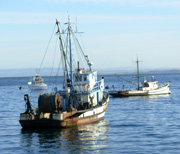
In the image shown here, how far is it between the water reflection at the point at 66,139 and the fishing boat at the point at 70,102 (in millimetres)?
875

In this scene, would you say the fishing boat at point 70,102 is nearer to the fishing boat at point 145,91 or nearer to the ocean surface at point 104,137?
the ocean surface at point 104,137

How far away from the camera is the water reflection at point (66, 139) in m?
37.2

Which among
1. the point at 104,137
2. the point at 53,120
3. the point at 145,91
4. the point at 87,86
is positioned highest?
the point at 87,86

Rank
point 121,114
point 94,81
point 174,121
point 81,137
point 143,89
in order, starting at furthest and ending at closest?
point 143,89 < point 121,114 < point 94,81 < point 174,121 < point 81,137

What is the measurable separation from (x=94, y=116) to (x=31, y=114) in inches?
→ 347

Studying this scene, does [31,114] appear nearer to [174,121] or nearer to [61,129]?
[61,129]

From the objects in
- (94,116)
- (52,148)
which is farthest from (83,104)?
(52,148)

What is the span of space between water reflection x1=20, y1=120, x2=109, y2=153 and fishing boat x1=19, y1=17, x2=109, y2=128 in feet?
2.87

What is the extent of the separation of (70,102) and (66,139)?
7173mm

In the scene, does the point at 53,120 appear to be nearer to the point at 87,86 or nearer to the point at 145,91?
the point at 87,86

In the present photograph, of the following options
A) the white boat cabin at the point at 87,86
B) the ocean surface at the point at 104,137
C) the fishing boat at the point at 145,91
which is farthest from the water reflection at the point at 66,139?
the fishing boat at the point at 145,91

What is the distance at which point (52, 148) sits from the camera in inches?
1458

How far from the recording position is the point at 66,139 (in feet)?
133

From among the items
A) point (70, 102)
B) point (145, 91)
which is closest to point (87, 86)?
point (70, 102)
